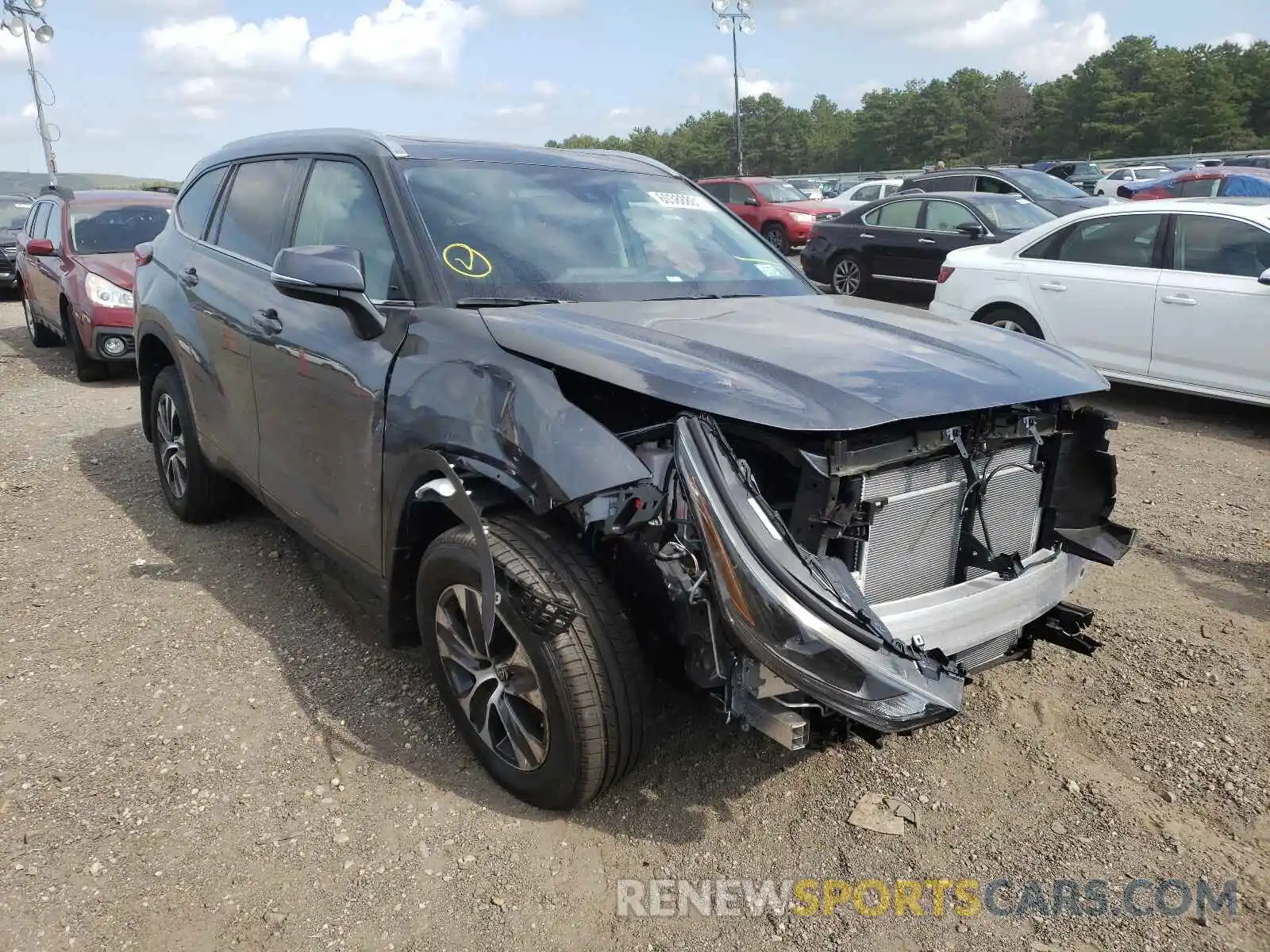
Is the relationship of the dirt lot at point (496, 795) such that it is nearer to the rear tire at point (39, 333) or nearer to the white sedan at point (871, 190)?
the rear tire at point (39, 333)

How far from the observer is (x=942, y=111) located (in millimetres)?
78250

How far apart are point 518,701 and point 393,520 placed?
2.32 ft

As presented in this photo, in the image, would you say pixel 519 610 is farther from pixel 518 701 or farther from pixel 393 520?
pixel 393 520

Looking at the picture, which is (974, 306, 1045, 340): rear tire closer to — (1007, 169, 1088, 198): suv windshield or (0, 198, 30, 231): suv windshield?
(1007, 169, 1088, 198): suv windshield

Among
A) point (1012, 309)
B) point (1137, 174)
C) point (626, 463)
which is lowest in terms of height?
point (1012, 309)

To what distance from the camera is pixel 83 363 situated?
902cm

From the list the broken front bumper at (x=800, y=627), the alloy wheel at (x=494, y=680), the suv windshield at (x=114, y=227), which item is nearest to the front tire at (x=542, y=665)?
the alloy wheel at (x=494, y=680)

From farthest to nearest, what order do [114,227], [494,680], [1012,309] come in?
1. [114,227]
2. [1012,309]
3. [494,680]

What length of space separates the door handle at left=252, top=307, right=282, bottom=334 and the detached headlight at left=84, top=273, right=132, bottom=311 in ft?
19.0

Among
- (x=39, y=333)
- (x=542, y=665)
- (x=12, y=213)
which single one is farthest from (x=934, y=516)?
(x=12, y=213)

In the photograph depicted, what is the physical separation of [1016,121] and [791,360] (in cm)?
8055

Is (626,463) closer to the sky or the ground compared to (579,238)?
closer to the ground

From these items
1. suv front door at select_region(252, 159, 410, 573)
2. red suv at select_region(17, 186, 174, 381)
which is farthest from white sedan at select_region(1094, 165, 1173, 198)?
suv front door at select_region(252, 159, 410, 573)

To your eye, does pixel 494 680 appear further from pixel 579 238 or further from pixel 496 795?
pixel 579 238
